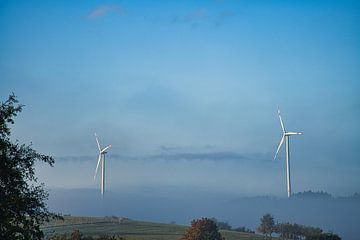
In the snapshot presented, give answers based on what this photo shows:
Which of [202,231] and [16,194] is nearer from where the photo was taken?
[16,194]

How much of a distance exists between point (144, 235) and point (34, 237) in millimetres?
148356

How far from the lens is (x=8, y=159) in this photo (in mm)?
40688

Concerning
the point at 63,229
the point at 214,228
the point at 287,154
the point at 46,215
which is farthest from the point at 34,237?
the point at 63,229

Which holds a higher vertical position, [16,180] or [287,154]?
[287,154]

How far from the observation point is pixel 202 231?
161 metres

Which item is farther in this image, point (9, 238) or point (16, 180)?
point (16, 180)

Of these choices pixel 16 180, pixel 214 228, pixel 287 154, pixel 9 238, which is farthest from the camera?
pixel 287 154

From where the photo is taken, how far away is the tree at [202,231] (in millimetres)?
160250

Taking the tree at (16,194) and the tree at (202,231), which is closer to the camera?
the tree at (16,194)

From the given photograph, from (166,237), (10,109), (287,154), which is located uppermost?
(287,154)

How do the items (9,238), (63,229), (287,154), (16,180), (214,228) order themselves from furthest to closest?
1. (63,229)
2. (287,154)
3. (214,228)
4. (16,180)
5. (9,238)

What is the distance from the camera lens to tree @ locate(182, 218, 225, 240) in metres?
160

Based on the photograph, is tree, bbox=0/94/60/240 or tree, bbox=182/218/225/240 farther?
tree, bbox=182/218/225/240

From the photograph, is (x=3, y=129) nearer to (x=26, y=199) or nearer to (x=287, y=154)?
(x=26, y=199)
